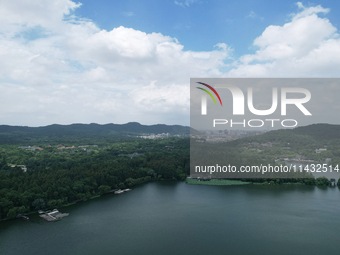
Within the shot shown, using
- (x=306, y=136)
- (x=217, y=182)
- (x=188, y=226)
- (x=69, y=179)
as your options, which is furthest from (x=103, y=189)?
(x=306, y=136)

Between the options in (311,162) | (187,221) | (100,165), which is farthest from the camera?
(311,162)

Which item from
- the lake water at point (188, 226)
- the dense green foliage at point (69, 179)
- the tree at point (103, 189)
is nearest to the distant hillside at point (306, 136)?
the dense green foliage at point (69, 179)

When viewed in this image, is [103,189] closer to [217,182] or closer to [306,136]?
[217,182]

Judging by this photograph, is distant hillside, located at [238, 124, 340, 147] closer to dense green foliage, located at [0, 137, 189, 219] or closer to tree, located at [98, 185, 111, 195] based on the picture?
dense green foliage, located at [0, 137, 189, 219]

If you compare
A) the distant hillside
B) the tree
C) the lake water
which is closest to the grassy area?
the lake water

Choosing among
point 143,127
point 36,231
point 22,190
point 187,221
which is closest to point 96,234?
point 36,231

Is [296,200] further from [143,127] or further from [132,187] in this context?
[143,127]

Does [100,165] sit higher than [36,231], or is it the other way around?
[100,165]

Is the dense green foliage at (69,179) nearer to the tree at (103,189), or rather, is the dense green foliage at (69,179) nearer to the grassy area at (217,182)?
the tree at (103,189)

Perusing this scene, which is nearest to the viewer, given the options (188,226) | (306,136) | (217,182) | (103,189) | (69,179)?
(188,226)
